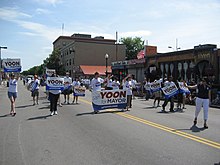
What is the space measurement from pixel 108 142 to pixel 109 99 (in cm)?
640

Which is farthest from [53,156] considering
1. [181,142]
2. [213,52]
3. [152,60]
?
[152,60]

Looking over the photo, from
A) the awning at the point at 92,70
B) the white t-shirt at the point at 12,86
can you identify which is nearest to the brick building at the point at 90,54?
the awning at the point at 92,70

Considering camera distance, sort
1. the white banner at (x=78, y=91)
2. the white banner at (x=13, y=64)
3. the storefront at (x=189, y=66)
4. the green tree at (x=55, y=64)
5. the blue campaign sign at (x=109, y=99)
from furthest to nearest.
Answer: the green tree at (x=55, y=64), the storefront at (x=189, y=66), the white banner at (x=13, y=64), the white banner at (x=78, y=91), the blue campaign sign at (x=109, y=99)

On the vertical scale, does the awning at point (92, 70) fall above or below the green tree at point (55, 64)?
below

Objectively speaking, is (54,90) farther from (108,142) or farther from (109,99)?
(108,142)

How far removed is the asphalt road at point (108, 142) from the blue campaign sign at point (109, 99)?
2.38 m

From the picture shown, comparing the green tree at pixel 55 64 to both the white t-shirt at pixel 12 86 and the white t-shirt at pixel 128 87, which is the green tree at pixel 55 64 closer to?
the white t-shirt at pixel 128 87

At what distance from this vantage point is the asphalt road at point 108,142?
586cm

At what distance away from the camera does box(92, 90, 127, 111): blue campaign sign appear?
13344 millimetres

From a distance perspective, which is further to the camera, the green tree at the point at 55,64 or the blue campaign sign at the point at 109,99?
the green tree at the point at 55,64

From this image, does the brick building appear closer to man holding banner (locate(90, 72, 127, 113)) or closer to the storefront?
the storefront

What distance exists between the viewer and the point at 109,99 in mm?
13703

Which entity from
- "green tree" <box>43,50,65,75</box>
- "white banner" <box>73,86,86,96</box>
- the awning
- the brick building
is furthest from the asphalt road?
"green tree" <box>43,50,65,75</box>

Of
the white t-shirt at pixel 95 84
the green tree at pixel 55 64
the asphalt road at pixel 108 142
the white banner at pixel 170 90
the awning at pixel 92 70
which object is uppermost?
the green tree at pixel 55 64
